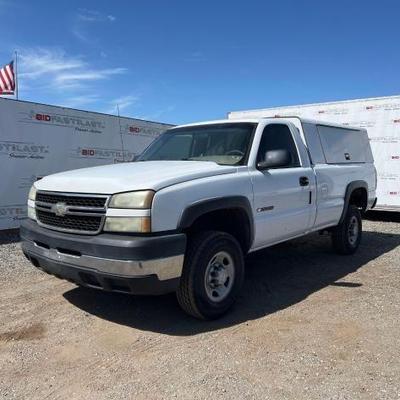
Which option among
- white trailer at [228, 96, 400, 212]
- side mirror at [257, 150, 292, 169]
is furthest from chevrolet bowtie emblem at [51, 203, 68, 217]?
white trailer at [228, 96, 400, 212]

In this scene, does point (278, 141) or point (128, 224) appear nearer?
point (128, 224)

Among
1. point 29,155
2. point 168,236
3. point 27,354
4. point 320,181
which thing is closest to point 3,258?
point 29,155

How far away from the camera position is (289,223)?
5609 mm

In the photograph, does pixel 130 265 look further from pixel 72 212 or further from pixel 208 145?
pixel 208 145

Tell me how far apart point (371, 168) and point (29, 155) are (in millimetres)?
6766

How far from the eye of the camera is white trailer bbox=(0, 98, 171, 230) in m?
9.52

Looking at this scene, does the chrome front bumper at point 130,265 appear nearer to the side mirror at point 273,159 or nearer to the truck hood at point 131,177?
the truck hood at point 131,177

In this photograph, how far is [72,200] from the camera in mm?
4344

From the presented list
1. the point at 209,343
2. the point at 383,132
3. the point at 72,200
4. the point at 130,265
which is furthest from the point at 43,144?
the point at 383,132

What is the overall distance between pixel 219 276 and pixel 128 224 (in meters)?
1.22

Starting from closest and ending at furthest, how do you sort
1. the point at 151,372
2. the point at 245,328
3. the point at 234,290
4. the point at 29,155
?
1. the point at 151,372
2. the point at 245,328
3. the point at 234,290
4. the point at 29,155

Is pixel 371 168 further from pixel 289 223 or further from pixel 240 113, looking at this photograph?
pixel 240 113

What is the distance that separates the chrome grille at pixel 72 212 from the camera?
4.12 m

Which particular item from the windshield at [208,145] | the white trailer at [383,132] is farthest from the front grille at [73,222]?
the white trailer at [383,132]
